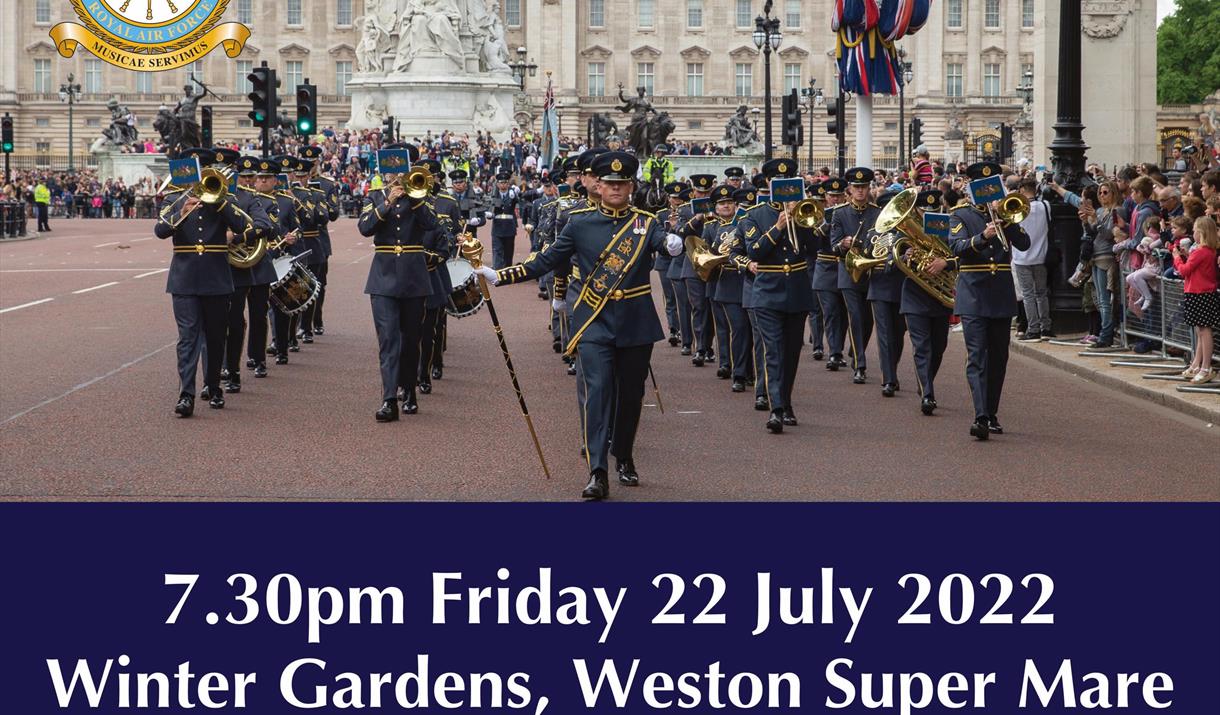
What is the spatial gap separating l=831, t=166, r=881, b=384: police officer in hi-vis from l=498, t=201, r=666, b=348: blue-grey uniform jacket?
6.39 metres

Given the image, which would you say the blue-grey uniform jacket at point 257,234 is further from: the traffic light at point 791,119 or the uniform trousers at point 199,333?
the traffic light at point 791,119

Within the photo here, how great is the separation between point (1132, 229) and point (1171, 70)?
83169mm

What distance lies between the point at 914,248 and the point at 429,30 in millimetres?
72538

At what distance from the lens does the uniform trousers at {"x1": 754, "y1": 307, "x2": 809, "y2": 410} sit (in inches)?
551

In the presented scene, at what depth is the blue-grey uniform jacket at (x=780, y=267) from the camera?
47.0ft

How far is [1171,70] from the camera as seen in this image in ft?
320

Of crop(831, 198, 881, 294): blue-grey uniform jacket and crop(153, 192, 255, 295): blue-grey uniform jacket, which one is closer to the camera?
crop(153, 192, 255, 295): blue-grey uniform jacket

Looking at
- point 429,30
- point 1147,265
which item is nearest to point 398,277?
point 1147,265

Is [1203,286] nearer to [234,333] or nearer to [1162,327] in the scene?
[1162,327]

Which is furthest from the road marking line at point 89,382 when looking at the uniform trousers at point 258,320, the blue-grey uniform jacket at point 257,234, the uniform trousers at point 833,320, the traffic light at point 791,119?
the traffic light at point 791,119

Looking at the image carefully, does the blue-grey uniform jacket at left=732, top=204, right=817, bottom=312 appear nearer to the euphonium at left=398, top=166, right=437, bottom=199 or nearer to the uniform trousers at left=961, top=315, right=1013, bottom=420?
the uniform trousers at left=961, top=315, right=1013, bottom=420

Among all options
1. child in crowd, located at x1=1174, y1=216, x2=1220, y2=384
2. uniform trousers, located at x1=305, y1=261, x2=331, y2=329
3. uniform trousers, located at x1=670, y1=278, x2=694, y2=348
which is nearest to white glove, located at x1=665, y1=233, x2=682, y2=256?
child in crowd, located at x1=1174, y1=216, x2=1220, y2=384

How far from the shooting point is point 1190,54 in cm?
9756

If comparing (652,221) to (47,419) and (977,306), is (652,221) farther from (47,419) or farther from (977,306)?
(47,419)
